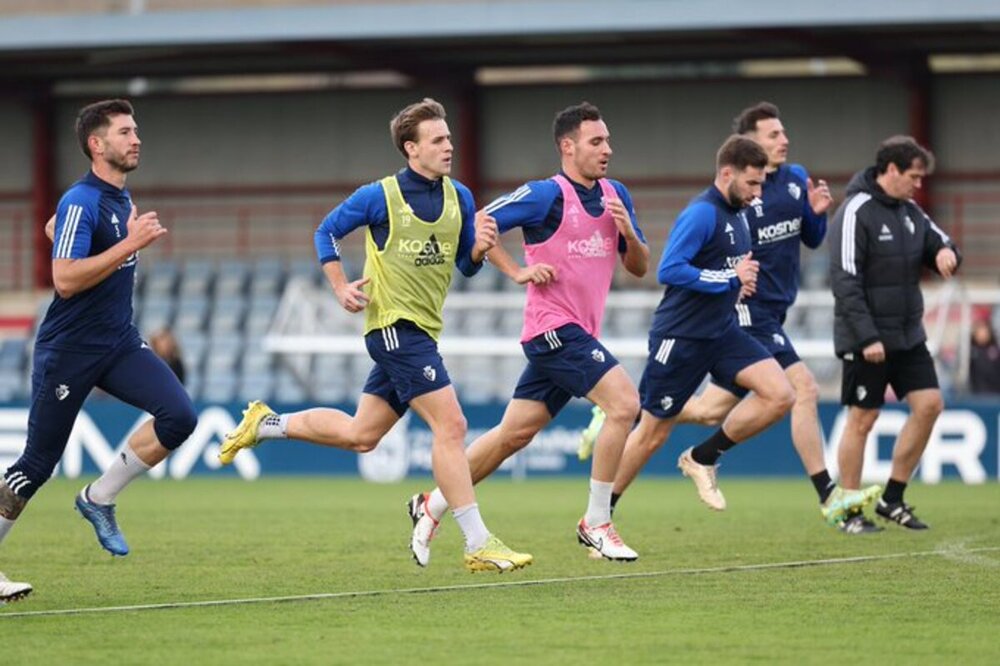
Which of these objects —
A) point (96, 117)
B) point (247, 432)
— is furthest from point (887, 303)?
point (96, 117)

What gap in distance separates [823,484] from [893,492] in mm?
568

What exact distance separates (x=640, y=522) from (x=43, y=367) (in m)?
6.10

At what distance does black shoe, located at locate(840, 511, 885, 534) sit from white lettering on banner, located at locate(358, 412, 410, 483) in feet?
34.8

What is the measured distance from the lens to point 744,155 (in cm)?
1221

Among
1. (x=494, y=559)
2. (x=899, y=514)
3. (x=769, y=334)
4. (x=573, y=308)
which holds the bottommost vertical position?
(x=899, y=514)

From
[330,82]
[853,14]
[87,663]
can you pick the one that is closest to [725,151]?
[87,663]

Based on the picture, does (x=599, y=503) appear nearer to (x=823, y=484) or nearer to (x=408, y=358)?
(x=408, y=358)

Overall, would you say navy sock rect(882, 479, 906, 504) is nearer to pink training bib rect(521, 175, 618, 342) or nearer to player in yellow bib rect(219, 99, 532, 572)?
pink training bib rect(521, 175, 618, 342)

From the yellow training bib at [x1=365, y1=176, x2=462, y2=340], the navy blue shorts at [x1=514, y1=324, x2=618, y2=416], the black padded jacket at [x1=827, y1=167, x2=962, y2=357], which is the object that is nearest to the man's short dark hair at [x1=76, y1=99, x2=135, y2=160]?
the yellow training bib at [x1=365, y1=176, x2=462, y2=340]

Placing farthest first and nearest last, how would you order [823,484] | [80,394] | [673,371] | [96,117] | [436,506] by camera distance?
[823,484]
[673,371]
[436,506]
[96,117]
[80,394]

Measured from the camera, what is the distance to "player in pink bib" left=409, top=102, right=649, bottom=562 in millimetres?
11227

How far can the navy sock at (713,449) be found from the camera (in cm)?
1370

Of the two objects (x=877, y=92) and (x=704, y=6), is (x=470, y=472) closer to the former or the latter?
(x=704, y=6)

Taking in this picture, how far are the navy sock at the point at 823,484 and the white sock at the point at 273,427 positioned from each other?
3.86 m
